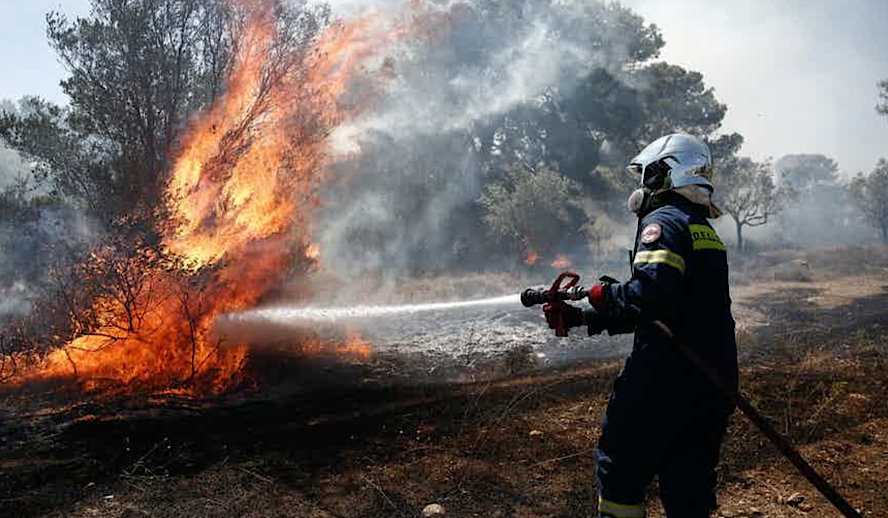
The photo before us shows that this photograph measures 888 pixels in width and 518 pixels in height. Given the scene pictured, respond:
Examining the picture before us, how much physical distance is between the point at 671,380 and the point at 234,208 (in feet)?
28.1

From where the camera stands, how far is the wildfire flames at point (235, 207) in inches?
332

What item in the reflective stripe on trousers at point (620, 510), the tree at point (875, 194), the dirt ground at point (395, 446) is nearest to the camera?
the reflective stripe on trousers at point (620, 510)

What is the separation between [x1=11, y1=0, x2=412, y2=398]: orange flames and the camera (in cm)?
845

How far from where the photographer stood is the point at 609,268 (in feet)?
86.0

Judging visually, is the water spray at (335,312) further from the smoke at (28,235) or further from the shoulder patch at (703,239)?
the shoulder patch at (703,239)

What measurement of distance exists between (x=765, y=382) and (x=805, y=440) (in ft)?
5.68

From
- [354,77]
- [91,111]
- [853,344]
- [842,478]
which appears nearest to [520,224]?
[354,77]

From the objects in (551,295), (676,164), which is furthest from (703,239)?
(551,295)

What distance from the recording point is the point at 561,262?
1057 inches

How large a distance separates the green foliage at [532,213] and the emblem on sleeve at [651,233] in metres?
23.9

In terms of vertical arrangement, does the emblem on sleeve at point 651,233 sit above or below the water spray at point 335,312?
above

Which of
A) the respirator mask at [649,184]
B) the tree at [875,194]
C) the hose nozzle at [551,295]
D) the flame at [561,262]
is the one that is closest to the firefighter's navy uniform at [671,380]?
the hose nozzle at [551,295]

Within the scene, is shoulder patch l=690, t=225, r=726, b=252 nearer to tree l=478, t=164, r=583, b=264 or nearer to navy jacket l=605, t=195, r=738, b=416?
navy jacket l=605, t=195, r=738, b=416

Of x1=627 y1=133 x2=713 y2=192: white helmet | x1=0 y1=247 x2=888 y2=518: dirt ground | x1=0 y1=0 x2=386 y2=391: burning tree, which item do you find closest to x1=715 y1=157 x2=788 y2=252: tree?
x1=0 y1=247 x2=888 y2=518: dirt ground
